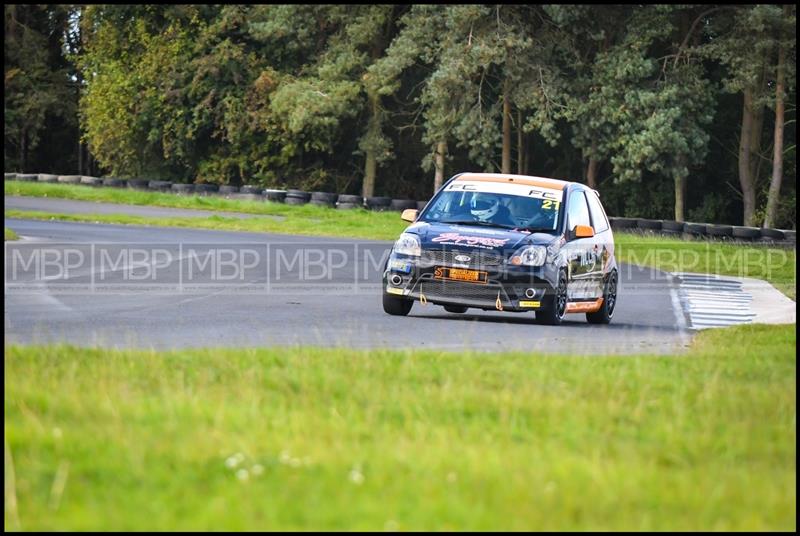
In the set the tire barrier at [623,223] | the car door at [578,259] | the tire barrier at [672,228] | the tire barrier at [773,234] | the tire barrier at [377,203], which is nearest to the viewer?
the car door at [578,259]

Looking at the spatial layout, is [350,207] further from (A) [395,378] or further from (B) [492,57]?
(A) [395,378]

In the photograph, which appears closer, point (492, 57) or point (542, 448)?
point (542, 448)

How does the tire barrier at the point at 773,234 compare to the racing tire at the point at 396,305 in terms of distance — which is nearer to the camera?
the racing tire at the point at 396,305

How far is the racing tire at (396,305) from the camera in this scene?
56.6ft

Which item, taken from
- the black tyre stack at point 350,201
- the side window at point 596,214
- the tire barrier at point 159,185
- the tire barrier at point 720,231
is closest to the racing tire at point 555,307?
the side window at point 596,214

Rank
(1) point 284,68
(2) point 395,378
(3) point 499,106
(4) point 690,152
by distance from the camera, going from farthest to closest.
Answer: (1) point 284,68
(3) point 499,106
(4) point 690,152
(2) point 395,378

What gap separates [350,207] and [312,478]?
42.3 meters

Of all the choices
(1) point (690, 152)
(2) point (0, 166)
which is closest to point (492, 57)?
(1) point (690, 152)

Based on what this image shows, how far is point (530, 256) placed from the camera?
16.8 metres

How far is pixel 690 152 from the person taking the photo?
4781cm

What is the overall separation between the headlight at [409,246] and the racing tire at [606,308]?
2.59 metres

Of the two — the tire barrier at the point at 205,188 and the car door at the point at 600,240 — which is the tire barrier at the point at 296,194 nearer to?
the tire barrier at the point at 205,188

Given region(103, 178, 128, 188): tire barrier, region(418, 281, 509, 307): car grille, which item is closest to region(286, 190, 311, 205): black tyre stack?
region(103, 178, 128, 188): tire barrier

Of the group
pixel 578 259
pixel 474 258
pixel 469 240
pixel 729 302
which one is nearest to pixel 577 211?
pixel 578 259
